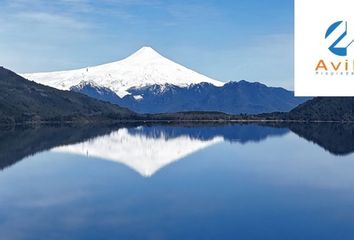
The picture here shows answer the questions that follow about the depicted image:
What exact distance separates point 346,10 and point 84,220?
32.8 meters

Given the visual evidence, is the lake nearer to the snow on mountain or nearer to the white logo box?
the snow on mountain

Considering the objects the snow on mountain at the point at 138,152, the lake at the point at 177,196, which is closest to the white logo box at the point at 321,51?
the lake at the point at 177,196

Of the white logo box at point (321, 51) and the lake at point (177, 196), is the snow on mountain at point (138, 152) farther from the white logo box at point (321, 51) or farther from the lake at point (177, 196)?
the white logo box at point (321, 51)

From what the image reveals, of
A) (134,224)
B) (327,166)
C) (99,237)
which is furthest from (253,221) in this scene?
(327,166)

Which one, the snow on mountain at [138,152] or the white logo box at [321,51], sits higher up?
the white logo box at [321,51]

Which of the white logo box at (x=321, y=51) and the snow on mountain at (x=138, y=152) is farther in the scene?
the snow on mountain at (x=138, y=152)

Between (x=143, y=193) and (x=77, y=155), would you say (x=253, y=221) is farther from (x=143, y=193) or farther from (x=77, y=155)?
(x=77, y=155)

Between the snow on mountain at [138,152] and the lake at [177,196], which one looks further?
the snow on mountain at [138,152]

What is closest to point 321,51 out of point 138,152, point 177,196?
point 177,196

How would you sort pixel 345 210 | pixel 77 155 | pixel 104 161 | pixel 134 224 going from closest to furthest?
pixel 134 224
pixel 345 210
pixel 104 161
pixel 77 155

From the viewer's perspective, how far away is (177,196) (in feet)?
219

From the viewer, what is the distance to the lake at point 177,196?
4794cm

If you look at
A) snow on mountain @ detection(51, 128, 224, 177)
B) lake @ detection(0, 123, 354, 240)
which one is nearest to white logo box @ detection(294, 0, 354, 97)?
lake @ detection(0, 123, 354, 240)

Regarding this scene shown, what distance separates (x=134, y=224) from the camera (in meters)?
50.0
